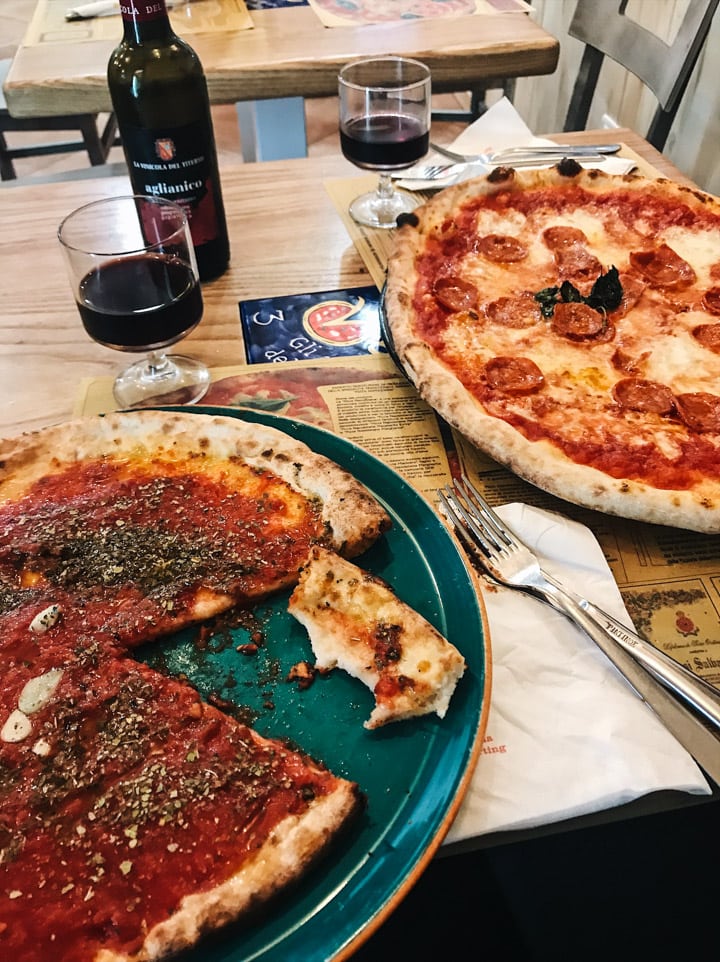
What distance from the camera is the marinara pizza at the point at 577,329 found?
1.19 metres

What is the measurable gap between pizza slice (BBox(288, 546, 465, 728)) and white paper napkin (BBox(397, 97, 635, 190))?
4.42 ft

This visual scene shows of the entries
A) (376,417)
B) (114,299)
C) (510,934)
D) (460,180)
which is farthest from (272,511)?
(460,180)

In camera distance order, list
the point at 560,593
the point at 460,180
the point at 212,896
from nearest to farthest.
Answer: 1. the point at 212,896
2. the point at 560,593
3. the point at 460,180

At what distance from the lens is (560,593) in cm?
101

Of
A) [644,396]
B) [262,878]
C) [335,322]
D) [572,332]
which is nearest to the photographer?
[262,878]

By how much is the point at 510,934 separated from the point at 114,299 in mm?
1298

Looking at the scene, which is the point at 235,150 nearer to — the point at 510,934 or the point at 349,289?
the point at 349,289

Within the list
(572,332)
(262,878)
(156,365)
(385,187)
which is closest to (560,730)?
(262,878)

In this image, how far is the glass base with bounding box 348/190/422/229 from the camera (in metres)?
1.86

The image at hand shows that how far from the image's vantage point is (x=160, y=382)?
54.7 inches

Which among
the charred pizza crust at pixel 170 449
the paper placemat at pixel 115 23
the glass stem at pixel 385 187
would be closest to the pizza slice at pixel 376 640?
the charred pizza crust at pixel 170 449

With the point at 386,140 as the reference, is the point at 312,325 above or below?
below

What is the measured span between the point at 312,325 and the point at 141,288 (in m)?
0.42

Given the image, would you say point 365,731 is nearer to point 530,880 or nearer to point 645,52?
point 530,880
